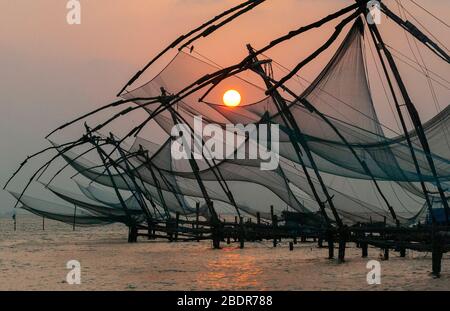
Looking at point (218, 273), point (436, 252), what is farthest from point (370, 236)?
point (436, 252)

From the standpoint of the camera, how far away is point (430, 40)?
9.84 meters

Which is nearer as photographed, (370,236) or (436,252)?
(436,252)

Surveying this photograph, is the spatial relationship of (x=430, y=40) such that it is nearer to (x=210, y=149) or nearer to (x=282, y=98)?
(x=282, y=98)

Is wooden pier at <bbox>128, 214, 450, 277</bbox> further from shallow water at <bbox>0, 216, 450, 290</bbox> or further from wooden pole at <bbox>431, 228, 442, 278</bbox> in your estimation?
shallow water at <bbox>0, 216, 450, 290</bbox>

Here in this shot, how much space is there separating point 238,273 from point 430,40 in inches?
257

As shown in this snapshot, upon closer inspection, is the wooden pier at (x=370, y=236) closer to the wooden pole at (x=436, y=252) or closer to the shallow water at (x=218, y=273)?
the wooden pole at (x=436, y=252)

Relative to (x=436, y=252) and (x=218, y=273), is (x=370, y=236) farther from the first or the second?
(x=436, y=252)

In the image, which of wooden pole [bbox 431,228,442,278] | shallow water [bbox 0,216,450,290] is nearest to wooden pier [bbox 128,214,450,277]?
wooden pole [bbox 431,228,442,278]

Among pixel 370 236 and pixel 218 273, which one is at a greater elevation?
pixel 370 236

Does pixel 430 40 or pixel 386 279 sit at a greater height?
pixel 430 40

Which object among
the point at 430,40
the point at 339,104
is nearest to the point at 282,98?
the point at 339,104

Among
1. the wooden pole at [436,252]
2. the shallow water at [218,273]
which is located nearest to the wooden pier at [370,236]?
the wooden pole at [436,252]
